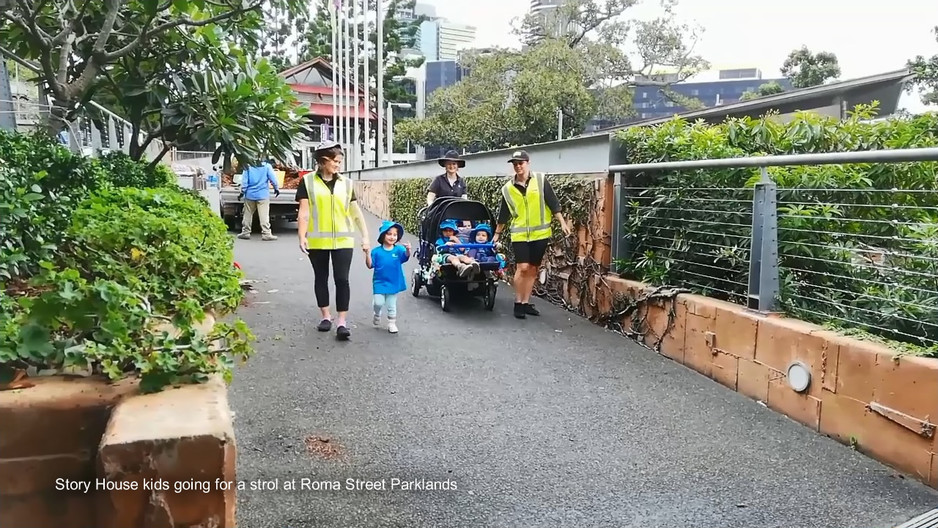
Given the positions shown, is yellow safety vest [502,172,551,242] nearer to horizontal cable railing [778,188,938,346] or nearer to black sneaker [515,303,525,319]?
black sneaker [515,303,525,319]

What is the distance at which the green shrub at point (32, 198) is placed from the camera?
11.5 feet

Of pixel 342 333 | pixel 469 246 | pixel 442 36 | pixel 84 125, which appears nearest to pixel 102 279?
pixel 342 333

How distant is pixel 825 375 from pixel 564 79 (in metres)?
28.0

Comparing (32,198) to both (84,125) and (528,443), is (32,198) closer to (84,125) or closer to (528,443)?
(528,443)

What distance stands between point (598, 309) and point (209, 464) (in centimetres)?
Result: 500

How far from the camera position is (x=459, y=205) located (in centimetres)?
765

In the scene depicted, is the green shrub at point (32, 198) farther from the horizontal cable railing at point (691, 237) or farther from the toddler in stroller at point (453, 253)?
the horizontal cable railing at point (691, 237)

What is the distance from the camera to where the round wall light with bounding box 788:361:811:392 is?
4.14m

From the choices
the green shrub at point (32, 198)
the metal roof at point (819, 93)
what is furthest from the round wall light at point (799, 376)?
the metal roof at point (819, 93)

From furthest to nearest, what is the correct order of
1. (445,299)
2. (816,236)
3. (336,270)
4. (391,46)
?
(391,46) < (445,299) < (336,270) < (816,236)

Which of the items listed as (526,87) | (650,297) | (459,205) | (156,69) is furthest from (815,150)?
(526,87)

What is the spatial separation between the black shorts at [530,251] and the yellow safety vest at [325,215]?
5.90 ft

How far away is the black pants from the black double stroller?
1201mm

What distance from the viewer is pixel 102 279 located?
3.19 metres
